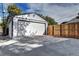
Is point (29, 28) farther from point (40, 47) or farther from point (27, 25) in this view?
point (40, 47)

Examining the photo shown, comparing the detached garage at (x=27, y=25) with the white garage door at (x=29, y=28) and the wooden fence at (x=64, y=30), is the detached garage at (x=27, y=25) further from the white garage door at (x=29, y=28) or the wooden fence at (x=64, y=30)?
the wooden fence at (x=64, y=30)

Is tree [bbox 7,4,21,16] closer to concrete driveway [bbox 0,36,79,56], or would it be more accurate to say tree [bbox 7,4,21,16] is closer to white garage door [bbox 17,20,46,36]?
white garage door [bbox 17,20,46,36]

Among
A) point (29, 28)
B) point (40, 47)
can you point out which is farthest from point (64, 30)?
point (29, 28)

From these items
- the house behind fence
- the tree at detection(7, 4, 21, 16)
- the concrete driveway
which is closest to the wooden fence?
the house behind fence

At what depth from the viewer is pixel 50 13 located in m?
5.29

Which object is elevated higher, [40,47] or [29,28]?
[29,28]

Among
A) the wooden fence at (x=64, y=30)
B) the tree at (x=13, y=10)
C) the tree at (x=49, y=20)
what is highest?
the tree at (x=13, y=10)

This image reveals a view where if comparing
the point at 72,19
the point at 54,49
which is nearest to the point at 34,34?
the point at 54,49

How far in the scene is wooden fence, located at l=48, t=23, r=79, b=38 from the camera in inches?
210

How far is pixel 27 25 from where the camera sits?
535 cm

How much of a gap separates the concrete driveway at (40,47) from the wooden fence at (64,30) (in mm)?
144

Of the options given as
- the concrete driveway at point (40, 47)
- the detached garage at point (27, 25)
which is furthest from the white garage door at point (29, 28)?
the concrete driveway at point (40, 47)

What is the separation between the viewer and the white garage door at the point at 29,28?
17.4ft

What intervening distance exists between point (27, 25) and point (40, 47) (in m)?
0.62
